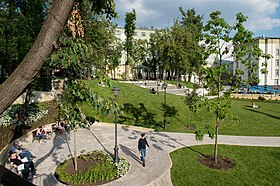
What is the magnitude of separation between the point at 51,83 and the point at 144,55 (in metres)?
34.0

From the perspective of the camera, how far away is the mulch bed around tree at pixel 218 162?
11148mm

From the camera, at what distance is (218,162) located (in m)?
11.6

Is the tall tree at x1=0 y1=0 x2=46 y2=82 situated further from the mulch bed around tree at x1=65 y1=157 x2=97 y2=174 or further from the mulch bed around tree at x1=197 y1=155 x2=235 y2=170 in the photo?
the mulch bed around tree at x1=197 y1=155 x2=235 y2=170

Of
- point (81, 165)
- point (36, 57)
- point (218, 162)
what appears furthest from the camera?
point (218, 162)

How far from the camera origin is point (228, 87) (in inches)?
452

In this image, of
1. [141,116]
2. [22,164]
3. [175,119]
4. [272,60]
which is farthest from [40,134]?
[272,60]

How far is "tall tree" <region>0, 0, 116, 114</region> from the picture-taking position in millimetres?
2318

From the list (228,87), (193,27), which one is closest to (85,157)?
(228,87)

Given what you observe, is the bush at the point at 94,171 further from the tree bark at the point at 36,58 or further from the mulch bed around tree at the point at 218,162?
the tree bark at the point at 36,58

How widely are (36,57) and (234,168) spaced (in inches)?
425

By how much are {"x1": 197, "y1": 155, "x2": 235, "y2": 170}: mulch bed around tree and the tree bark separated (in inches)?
411

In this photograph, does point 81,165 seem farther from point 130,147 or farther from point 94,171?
point 130,147

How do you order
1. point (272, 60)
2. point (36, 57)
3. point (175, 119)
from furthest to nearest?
1. point (272, 60)
2. point (175, 119)
3. point (36, 57)

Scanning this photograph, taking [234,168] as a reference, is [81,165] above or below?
above
